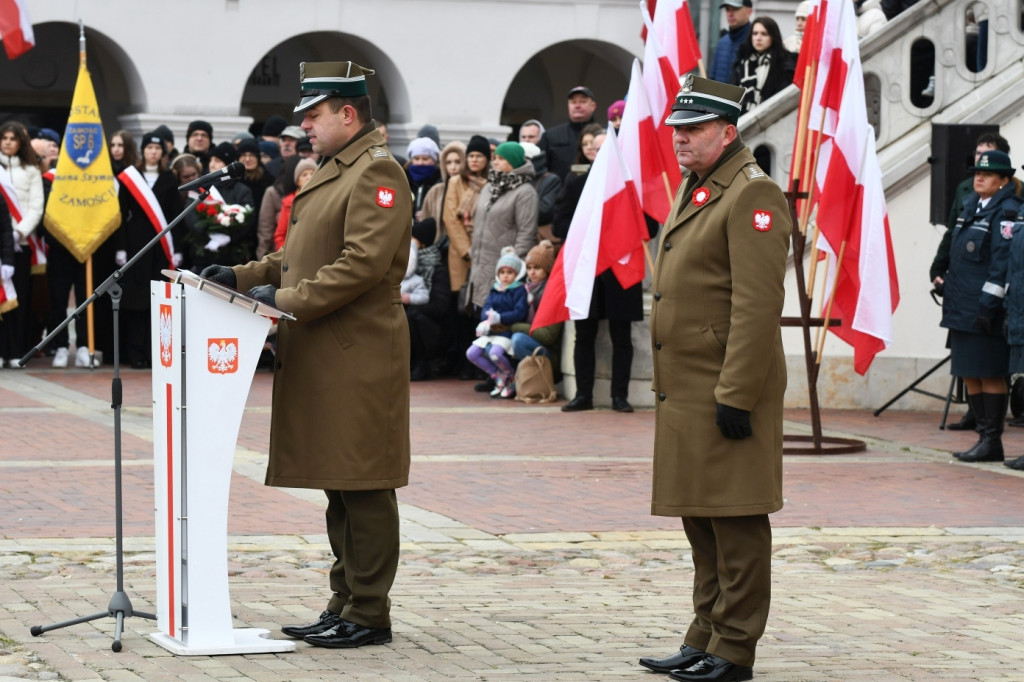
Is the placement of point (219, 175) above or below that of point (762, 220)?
above

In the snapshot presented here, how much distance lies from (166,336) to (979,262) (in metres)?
7.06

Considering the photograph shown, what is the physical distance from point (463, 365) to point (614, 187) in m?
4.05

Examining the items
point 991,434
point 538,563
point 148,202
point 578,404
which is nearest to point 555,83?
point 148,202

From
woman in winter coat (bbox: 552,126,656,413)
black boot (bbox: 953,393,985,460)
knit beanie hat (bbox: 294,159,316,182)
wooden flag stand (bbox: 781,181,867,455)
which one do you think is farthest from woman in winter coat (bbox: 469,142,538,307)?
black boot (bbox: 953,393,985,460)

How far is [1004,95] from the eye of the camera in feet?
46.2

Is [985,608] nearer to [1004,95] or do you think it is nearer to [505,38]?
[1004,95]

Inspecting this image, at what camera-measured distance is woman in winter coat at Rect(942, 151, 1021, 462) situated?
37.7 ft

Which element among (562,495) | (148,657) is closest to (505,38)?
(562,495)

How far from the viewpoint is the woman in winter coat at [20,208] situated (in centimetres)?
1593

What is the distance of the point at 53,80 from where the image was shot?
26141 mm

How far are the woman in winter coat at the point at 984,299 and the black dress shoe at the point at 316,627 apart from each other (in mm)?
6232

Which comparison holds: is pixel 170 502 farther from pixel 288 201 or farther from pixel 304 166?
pixel 288 201

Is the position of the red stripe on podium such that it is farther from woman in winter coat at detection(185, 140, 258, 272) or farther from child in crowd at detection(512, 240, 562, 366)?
woman in winter coat at detection(185, 140, 258, 272)

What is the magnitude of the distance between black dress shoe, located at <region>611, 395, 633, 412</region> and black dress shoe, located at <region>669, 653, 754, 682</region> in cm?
812
